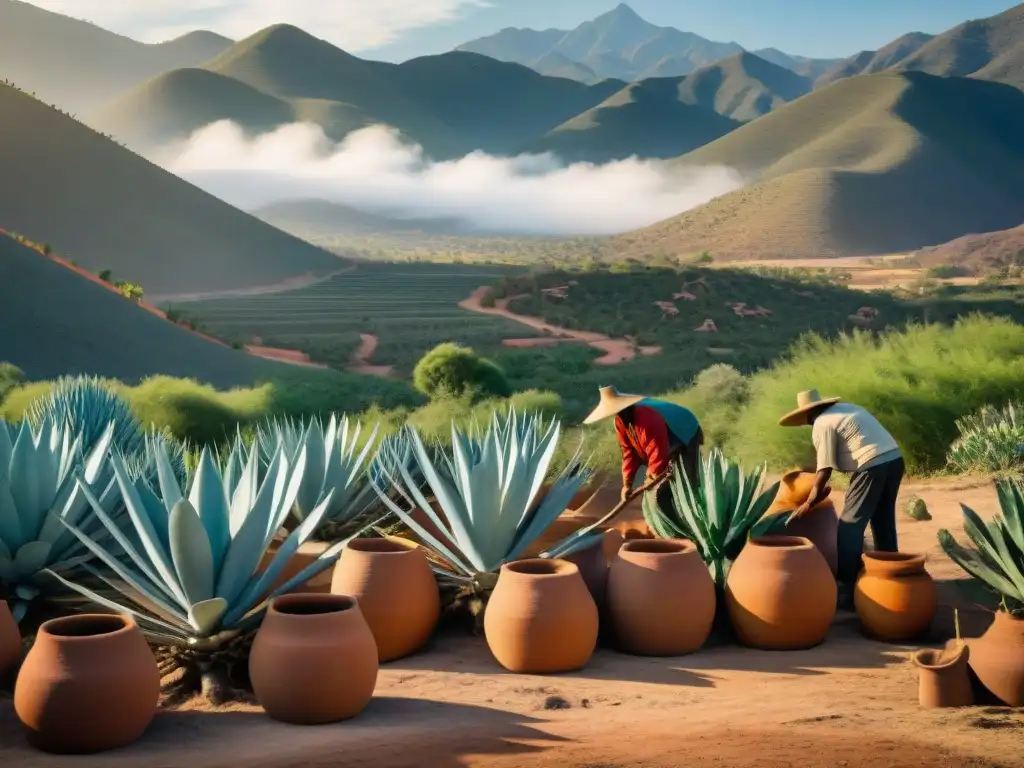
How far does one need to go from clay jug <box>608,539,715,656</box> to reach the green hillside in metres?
164

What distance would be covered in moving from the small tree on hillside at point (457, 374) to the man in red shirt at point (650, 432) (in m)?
16.6

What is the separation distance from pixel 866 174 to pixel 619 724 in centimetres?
8350

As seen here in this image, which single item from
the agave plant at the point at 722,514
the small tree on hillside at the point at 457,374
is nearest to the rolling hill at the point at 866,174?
the small tree on hillside at the point at 457,374

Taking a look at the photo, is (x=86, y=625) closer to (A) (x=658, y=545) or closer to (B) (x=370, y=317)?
(A) (x=658, y=545)

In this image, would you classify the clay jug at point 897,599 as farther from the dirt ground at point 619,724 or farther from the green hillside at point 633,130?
the green hillside at point 633,130

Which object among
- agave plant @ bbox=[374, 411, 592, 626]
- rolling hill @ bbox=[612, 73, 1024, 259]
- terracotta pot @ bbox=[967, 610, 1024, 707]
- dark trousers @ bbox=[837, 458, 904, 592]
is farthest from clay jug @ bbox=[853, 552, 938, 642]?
rolling hill @ bbox=[612, 73, 1024, 259]

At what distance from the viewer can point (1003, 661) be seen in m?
5.48

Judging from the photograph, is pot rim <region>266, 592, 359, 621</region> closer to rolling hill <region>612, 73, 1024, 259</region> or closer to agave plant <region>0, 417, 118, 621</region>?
agave plant <region>0, 417, 118, 621</region>

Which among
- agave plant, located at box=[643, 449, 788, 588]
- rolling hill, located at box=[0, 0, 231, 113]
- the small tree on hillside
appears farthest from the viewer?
rolling hill, located at box=[0, 0, 231, 113]

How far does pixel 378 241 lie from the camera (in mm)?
124438

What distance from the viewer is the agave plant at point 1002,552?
5812 mm

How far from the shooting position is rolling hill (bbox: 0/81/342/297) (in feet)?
172

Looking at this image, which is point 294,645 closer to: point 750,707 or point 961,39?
point 750,707

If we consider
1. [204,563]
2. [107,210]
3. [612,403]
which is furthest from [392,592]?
[107,210]
